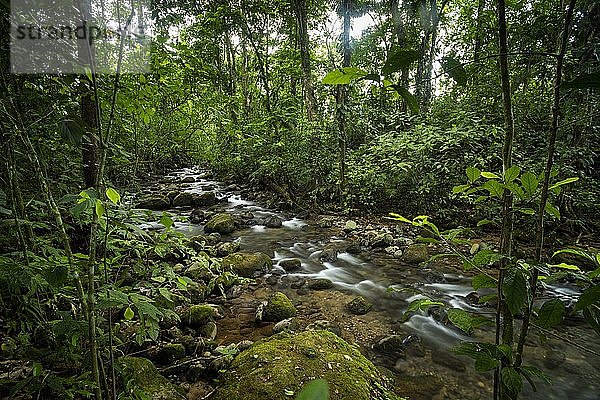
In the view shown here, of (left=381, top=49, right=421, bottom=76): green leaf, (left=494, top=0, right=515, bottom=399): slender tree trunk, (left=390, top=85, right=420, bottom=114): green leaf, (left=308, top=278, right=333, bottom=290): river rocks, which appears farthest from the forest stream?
(left=381, top=49, right=421, bottom=76): green leaf

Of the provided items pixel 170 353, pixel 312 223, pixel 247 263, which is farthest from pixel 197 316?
pixel 312 223

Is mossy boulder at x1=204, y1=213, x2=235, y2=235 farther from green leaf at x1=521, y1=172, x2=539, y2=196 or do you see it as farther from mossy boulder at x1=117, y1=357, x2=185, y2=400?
green leaf at x1=521, y1=172, x2=539, y2=196

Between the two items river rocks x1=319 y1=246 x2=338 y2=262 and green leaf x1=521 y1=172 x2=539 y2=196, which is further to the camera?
river rocks x1=319 y1=246 x2=338 y2=262

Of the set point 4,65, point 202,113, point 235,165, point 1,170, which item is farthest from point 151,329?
point 235,165

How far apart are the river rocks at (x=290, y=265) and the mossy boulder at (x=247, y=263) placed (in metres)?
0.22

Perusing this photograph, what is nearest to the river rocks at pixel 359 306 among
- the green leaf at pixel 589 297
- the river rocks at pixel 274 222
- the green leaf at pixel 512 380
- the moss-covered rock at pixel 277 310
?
the moss-covered rock at pixel 277 310

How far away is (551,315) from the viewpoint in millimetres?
950

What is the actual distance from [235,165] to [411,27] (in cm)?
745

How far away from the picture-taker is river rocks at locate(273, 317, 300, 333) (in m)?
3.55

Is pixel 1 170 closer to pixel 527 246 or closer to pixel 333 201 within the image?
pixel 527 246

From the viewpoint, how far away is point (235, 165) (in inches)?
509

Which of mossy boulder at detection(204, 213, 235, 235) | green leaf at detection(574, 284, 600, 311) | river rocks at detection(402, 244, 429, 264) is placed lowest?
river rocks at detection(402, 244, 429, 264)

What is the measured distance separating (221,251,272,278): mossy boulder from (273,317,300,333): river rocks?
1579 mm

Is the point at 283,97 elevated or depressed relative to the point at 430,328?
elevated
